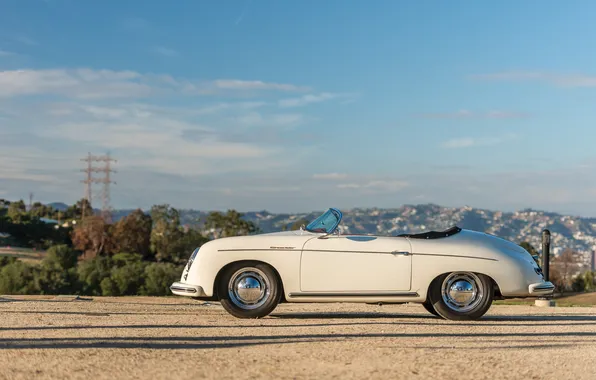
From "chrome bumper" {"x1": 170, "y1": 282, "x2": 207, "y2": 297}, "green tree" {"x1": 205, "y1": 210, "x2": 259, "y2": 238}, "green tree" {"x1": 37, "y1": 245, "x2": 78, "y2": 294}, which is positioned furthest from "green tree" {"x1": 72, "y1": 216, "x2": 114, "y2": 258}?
"chrome bumper" {"x1": 170, "y1": 282, "x2": 207, "y2": 297}

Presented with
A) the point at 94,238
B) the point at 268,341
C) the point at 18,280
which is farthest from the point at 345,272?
the point at 94,238

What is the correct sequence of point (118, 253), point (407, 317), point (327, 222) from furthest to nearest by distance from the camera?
1. point (118, 253)
2. point (407, 317)
3. point (327, 222)

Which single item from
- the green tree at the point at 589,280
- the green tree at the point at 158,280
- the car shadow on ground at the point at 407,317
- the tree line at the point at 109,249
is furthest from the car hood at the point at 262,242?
the green tree at the point at 589,280

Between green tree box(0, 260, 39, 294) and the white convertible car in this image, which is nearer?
the white convertible car

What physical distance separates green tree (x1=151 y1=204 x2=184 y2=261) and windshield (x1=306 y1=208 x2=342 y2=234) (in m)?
60.1

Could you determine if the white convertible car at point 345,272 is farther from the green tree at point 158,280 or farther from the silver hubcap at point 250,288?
the green tree at point 158,280

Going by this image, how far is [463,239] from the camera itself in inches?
360

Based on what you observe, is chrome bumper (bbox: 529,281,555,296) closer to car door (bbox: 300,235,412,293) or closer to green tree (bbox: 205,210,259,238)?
car door (bbox: 300,235,412,293)

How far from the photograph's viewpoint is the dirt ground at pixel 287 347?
559 cm

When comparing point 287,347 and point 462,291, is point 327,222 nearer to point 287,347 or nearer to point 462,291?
point 462,291

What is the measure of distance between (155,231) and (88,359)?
69375mm

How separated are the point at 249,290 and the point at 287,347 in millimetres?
2295

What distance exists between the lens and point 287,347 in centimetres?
663

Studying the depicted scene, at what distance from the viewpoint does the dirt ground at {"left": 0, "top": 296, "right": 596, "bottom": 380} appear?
559 cm
